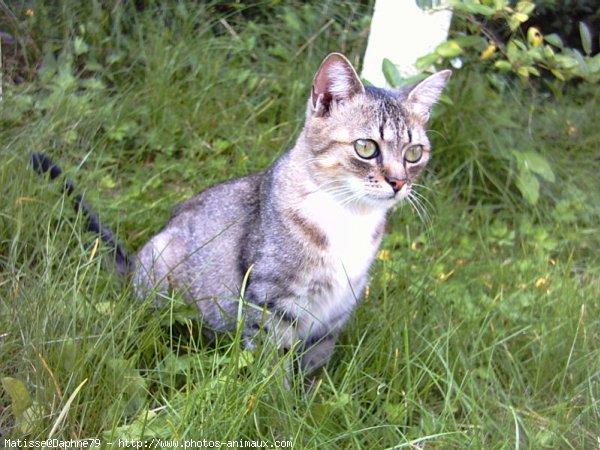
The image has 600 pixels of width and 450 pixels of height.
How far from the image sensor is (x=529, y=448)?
266 centimetres

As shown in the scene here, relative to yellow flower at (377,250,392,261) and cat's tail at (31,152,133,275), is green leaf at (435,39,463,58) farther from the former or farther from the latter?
cat's tail at (31,152,133,275)

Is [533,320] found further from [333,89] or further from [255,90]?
[255,90]

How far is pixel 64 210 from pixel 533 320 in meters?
2.09

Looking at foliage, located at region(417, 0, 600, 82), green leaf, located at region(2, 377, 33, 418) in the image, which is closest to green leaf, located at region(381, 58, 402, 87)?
foliage, located at region(417, 0, 600, 82)

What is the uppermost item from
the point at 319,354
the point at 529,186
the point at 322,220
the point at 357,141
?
the point at 357,141

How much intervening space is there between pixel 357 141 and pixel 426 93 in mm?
472

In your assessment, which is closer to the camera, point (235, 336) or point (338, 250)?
point (235, 336)

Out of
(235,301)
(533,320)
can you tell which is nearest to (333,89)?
(235,301)

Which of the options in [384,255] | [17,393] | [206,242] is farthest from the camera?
[384,255]

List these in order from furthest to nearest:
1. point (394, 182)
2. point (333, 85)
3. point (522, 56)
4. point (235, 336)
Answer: point (522, 56) < point (333, 85) < point (394, 182) < point (235, 336)

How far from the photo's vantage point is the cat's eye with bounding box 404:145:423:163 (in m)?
3.09

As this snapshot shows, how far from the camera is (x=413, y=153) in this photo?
123 inches

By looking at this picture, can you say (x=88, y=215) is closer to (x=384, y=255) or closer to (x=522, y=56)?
(x=384, y=255)

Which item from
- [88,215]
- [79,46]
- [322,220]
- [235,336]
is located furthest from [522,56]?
[79,46]
